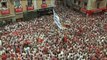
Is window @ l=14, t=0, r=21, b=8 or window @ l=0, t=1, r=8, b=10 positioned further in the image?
window @ l=14, t=0, r=21, b=8

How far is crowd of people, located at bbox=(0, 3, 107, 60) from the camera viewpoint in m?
21.2

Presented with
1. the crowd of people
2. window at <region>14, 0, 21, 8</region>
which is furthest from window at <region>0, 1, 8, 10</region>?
the crowd of people

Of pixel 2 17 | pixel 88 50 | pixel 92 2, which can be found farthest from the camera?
pixel 92 2

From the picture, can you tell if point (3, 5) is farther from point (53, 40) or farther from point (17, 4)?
point (53, 40)

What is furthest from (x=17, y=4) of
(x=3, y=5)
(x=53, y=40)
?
(x=53, y=40)

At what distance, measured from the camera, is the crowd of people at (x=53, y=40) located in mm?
21234

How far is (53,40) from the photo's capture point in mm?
25219

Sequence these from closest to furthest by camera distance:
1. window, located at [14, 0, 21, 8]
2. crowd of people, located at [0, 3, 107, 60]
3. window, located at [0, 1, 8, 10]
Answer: crowd of people, located at [0, 3, 107, 60] → window, located at [0, 1, 8, 10] → window, located at [14, 0, 21, 8]

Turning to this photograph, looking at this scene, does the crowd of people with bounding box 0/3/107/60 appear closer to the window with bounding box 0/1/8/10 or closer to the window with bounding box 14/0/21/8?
the window with bounding box 14/0/21/8

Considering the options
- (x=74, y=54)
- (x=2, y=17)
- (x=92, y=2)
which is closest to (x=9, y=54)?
(x=74, y=54)

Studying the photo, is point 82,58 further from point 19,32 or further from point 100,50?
point 19,32

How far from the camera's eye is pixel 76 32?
29297 millimetres

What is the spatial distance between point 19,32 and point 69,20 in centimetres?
1058

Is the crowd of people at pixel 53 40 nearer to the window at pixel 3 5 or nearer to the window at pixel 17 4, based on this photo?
the window at pixel 17 4
